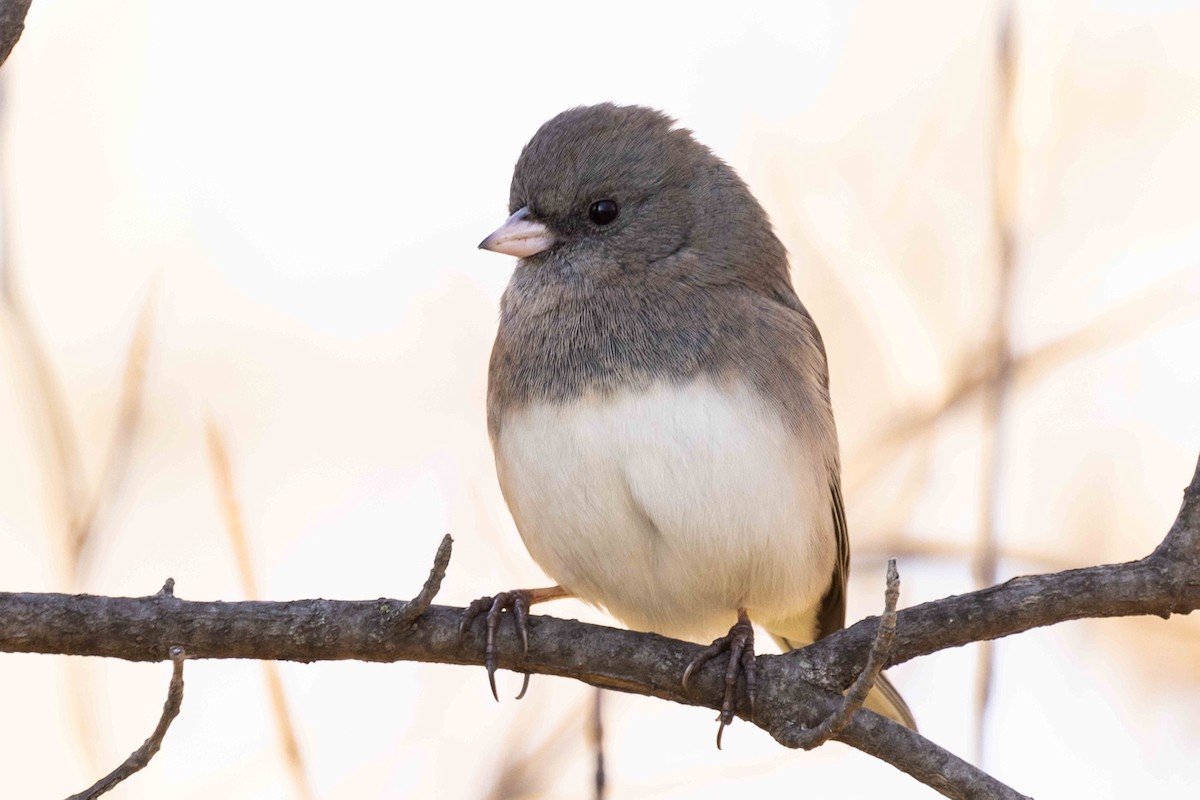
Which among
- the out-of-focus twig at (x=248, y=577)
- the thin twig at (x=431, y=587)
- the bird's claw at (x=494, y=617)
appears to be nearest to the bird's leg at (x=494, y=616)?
the bird's claw at (x=494, y=617)

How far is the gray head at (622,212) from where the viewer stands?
2285 millimetres

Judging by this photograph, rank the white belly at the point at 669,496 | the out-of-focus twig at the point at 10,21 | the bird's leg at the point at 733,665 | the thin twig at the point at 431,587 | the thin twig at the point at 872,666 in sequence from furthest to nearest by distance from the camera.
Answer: the white belly at the point at 669,496 → the bird's leg at the point at 733,665 → the out-of-focus twig at the point at 10,21 → the thin twig at the point at 431,587 → the thin twig at the point at 872,666

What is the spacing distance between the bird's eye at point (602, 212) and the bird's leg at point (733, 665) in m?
0.80

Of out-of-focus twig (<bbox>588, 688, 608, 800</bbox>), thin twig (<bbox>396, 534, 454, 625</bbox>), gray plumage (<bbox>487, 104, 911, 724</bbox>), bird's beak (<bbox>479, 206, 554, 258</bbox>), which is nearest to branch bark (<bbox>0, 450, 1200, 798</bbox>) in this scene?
thin twig (<bbox>396, 534, 454, 625</bbox>)

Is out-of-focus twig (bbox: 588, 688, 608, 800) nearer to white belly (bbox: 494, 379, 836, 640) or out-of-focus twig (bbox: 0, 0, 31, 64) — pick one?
white belly (bbox: 494, 379, 836, 640)

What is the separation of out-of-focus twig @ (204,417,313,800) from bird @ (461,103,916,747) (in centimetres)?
53

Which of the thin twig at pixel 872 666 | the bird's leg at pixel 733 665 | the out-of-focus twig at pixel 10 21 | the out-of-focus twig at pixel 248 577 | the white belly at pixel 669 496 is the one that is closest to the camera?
the thin twig at pixel 872 666

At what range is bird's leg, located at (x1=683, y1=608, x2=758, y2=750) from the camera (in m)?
1.89

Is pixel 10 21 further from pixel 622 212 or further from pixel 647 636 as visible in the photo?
pixel 647 636

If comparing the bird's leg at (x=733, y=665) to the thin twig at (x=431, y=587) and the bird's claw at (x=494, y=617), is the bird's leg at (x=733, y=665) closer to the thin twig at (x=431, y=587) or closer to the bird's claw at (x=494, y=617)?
the bird's claw at (x=494, y=617)

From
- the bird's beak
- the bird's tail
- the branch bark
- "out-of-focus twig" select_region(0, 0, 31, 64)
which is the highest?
the bird's beak

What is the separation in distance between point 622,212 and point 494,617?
2.63 ft

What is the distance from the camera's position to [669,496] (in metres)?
2.02

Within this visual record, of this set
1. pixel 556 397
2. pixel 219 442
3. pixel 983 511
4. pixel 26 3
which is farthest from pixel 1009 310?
pixel 26 3
